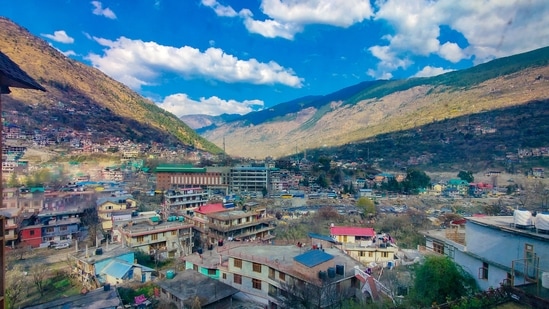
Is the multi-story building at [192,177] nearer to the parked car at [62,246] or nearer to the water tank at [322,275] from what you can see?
the parked car at [62,246]

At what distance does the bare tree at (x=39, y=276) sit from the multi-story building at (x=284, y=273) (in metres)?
6.73

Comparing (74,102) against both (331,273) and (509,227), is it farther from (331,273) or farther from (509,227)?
(509,227)

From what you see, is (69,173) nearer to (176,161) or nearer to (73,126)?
(176,161)

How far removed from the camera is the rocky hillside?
70.3m

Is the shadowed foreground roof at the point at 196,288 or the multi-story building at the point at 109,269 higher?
the shadowed foreground roof at the point at 196,288

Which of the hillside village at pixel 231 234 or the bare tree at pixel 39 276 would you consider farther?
the bare tree at pixel 39 276

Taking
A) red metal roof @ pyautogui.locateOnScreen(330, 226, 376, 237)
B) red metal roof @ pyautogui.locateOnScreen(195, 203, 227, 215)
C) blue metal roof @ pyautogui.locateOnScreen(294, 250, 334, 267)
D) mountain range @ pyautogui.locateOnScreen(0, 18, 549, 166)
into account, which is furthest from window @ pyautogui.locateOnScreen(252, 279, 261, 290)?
mountain range @ pyautogui.locateOnScreen(0, 18, 549, 166)

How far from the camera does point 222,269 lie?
15188mm

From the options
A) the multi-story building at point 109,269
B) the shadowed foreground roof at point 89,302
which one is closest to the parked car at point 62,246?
the multi-story building at point 109,269

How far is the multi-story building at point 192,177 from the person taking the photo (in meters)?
51.7

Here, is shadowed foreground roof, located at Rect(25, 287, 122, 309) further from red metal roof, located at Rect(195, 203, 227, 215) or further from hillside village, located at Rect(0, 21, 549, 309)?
red metal roof, located at Rect(195, 203, 227, 215)

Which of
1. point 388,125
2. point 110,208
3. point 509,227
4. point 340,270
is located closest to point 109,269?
point 340,270

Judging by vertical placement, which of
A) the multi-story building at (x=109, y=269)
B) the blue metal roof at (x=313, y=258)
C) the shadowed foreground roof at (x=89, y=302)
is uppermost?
the blue metal roof at (x=313, y=258)

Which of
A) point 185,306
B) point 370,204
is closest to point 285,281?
point 185,306
